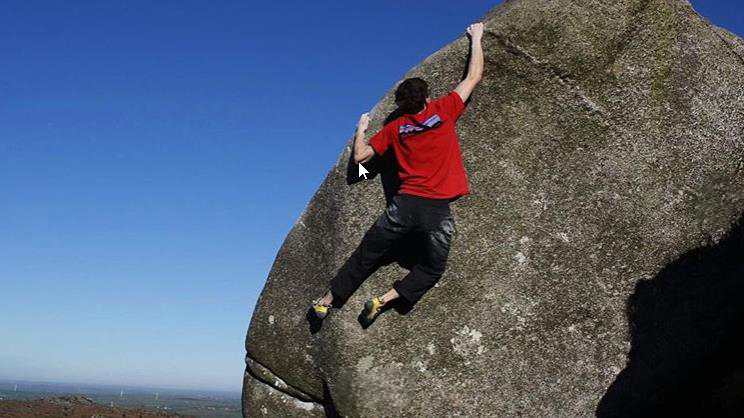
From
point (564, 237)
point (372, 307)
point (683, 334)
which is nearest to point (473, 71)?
point (564, 237)

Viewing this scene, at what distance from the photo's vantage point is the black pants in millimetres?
8492

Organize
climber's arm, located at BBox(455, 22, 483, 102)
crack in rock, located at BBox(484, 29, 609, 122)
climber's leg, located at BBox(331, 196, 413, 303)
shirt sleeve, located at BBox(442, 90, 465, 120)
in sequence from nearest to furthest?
climber's leg, located at BBox(331, 196, 413, 303), shirt sleeve, located at BBox(442, 90, 465, 120), climber's arm, located at BBox(455, 22, 483, 102), crack in rock, located at BBox(484, 29, 609, 122)

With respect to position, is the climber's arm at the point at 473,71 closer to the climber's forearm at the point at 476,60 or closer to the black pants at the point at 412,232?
the climber's forearm at the point at 476,60

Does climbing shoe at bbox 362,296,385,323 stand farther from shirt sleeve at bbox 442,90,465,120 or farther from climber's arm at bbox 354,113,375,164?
A: shirt sleeve at bbox 442,90,465,120

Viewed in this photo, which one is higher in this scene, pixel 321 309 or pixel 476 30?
pixel 476 30

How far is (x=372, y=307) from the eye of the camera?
8492 millimetres

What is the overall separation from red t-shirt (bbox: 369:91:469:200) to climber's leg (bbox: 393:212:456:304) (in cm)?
33

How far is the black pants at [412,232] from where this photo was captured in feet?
27.9

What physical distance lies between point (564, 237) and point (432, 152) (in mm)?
1972

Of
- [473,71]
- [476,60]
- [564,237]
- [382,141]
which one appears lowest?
[564,237]

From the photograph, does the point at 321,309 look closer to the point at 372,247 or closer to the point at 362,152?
the point at 372,247

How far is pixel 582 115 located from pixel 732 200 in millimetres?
2311

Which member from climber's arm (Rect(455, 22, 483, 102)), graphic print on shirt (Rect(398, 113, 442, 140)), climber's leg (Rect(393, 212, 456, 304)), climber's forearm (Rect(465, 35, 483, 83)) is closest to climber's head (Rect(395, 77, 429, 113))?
graphic print on shirt (Rect(398, 113, 442, 140))

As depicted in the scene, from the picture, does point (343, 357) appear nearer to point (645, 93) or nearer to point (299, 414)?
point (299, 414)
